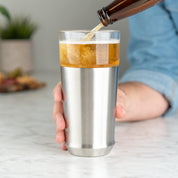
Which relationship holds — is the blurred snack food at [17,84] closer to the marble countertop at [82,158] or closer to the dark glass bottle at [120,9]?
the marble countertop at [82,158]

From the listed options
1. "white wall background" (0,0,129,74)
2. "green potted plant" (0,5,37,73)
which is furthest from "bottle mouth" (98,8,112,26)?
"green potted plant" (0,5,37,73)

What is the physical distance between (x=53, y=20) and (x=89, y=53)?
1418 mm

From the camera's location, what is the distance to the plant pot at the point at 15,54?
1.77 m

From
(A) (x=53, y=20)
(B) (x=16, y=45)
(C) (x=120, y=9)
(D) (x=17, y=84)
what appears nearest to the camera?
(C) (x=120, y=9)

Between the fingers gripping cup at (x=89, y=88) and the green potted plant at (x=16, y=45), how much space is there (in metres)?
1.26

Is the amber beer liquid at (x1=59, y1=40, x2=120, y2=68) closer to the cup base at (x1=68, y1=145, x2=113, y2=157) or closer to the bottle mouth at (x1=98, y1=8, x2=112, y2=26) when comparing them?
the bottle mouth at (x1=98, y1=8, x2=112, y2=26)

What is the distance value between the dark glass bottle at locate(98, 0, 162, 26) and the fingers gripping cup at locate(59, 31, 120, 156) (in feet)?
0.08

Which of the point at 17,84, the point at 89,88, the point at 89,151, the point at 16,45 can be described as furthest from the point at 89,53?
the point at 16,45

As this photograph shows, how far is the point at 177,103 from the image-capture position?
3.00 ft

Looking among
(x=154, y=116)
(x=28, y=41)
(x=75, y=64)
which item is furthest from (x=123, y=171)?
(x=28, y=41)

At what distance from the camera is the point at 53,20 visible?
6.16ft

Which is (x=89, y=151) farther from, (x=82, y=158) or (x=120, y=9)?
(x=120, y=9)

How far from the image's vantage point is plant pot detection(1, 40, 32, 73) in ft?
5.81

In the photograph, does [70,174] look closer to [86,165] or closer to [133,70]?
[86,165]
